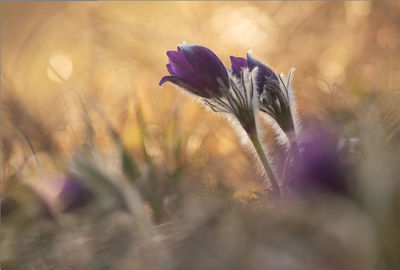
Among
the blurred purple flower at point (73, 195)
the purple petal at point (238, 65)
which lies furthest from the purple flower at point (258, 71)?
the blurred purple flower at point (73, 195)

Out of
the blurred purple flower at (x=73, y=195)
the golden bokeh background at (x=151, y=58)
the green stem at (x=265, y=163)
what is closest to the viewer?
the green stem at (x=265, y=163)

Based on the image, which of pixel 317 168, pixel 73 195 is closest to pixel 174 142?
pixel 73 195

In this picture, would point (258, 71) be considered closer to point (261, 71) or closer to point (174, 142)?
point (261, 71)

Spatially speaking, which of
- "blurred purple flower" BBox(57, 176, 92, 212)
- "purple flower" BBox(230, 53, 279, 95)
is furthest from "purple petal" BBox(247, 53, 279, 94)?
"blurred purple flower" BBox(57, 176, 92, 212)

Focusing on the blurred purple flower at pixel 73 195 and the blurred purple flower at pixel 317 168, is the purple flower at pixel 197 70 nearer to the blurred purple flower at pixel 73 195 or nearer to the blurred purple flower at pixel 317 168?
the blurred purple flower at pixel 317 168

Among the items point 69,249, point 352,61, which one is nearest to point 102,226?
point 69,249

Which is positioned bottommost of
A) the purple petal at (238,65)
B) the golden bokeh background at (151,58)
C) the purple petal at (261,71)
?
the purple petal at (261,71)

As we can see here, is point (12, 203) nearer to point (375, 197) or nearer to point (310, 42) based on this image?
point (375, 197)
